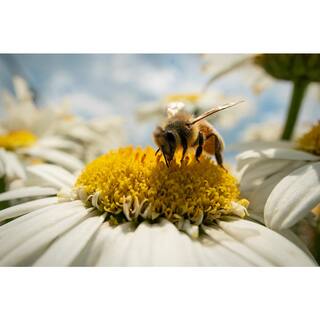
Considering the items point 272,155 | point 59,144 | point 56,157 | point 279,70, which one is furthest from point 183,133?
point 59,144


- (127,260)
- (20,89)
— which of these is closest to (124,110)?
(20,89)

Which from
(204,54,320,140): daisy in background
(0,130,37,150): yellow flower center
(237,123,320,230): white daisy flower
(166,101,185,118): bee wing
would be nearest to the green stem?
(204,54,320,140): daisy in background

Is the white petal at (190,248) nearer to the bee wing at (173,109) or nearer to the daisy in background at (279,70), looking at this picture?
the bee wing at (173,109)

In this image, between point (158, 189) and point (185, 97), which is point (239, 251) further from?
point (185, 97)

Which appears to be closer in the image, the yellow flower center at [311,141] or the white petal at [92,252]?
the white petal at [92,252]

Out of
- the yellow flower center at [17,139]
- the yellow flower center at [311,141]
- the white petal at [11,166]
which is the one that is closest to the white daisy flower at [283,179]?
the yellow flower center at [311,141]
